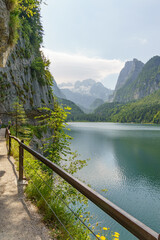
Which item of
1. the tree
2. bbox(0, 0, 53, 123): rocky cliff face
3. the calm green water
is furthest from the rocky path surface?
the tree

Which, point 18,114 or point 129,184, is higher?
point 18,114

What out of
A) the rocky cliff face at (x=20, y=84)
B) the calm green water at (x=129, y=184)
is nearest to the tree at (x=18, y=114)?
the rocky cliff face at (x=20, y=84)

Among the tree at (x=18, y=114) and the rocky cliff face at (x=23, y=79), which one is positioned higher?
the rocky cliff face at (x=23, y=79)

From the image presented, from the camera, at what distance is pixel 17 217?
4203 millimetres

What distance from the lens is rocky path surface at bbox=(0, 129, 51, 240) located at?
3555 millimetres

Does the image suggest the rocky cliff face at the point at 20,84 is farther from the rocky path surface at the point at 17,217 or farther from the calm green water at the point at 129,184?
the rocky path surface at the point at 17,217

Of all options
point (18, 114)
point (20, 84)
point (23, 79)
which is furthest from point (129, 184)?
point (23, 79)

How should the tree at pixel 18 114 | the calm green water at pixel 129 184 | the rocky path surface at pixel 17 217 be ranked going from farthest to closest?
the tree at pixel 18 114
the calm green water at pixel 129 184
the rocky path surface at pixel 17 217

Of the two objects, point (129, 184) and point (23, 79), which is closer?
point (129, 184)

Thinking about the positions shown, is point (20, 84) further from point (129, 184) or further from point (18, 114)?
point (129, 184)

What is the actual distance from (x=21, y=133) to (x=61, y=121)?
14.6 meters

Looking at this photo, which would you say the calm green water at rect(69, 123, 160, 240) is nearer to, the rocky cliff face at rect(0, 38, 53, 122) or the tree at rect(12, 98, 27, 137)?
the tree at rect(12, 98, 27, 137)

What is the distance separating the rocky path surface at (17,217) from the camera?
3.55 metres

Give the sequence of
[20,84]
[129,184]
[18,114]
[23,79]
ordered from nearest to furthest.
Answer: [18,114]
[129,184]
[20,84]
[23,79]
